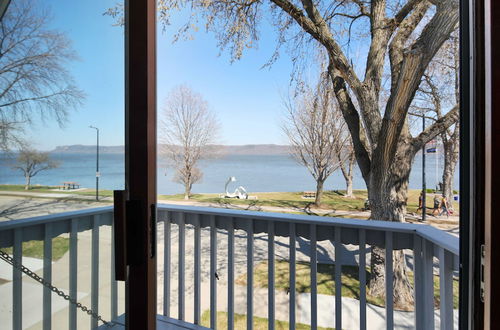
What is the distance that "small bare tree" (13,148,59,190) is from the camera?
2.30ft

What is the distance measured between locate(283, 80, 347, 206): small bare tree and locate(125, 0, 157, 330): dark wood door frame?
4003 mm

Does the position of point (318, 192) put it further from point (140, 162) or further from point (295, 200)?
point (140, 162)

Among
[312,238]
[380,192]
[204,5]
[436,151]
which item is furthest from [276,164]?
[312,238]

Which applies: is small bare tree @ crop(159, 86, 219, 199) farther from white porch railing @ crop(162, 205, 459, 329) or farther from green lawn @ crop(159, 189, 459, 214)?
white porch railing @ crop(162, 205, 459, 329)

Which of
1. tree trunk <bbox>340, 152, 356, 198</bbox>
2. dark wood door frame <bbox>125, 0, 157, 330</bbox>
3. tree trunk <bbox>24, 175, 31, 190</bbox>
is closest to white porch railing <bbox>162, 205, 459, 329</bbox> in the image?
dark wood door frame <bbox>125, 0, 157, 330</bbox>

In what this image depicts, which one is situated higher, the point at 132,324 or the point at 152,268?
the point at 152,268

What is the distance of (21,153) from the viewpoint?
70 cm

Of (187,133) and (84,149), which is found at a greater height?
(187,133)

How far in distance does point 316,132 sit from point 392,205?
172 centimetres

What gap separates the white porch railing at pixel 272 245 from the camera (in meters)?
0.72

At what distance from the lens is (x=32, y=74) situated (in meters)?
0.71

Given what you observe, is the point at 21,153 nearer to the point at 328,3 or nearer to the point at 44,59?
the point at 44,59

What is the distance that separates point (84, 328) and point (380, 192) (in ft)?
12.5
